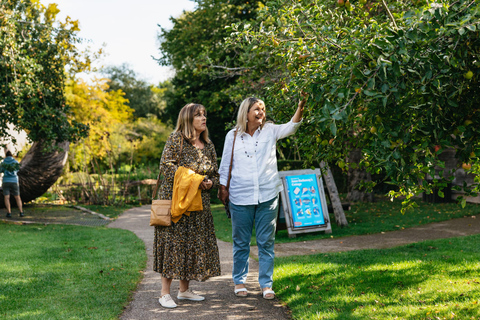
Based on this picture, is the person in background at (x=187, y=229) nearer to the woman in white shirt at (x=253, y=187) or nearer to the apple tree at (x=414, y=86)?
the woman in white shirt at (x=253, y=187)

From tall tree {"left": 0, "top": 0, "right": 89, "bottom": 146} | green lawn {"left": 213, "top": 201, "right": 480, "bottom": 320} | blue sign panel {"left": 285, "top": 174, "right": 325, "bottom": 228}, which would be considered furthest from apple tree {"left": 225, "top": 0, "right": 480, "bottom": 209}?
tall tree {"left": 0, "top": 0, "right": 89, "bottom": 146}

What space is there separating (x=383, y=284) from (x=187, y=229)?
7.44 ft

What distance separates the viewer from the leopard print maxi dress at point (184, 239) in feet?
13.5

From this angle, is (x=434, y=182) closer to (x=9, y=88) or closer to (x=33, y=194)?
(x=9, y=88)

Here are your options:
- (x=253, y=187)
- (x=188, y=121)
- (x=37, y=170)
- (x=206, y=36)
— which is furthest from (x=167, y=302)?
(x=206, y=36)

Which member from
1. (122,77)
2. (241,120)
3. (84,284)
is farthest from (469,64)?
(122,77)

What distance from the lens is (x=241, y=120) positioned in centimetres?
440

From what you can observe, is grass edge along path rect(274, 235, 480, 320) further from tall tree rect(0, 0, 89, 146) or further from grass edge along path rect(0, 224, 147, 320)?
tall tree rect(0, 0, 89, 146)

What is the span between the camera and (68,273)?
557 cm

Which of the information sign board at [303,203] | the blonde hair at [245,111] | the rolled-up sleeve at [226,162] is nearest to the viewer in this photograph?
the blonde hair at [245,111]

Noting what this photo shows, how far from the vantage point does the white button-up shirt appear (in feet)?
14.1

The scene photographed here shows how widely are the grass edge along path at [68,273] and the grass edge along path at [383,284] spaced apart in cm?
192

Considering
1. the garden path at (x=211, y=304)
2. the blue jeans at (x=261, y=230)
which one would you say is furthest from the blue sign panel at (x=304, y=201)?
the blue jeans at (x=261, y=230)

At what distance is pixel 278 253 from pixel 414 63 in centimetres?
498
